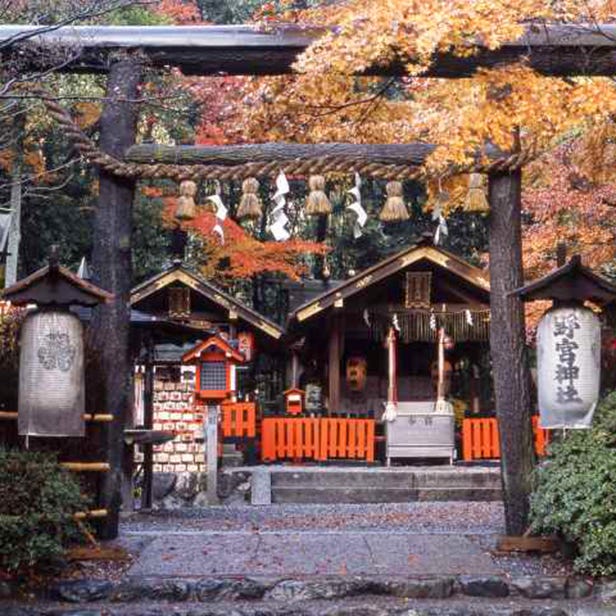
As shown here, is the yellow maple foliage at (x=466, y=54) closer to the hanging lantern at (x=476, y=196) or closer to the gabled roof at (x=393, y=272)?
the hanging lantern at (x=476, y=196)

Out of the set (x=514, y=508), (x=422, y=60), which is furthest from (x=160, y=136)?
(x=514, y=508)

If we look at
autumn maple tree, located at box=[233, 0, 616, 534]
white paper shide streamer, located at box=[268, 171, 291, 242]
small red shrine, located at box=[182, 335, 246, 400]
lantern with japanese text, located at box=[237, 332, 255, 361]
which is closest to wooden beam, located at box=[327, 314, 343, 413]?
lantern with japanese text, located at box=[237, 332, 255, 361]

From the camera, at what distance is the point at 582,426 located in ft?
27.2

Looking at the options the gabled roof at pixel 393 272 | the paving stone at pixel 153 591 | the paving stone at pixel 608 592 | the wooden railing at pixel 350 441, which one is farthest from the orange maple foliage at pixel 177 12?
the paving stone at pixel 608 592

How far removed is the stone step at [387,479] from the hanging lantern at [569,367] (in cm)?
806

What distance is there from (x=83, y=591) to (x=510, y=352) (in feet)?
15.2

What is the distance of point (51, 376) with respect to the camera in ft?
26.6

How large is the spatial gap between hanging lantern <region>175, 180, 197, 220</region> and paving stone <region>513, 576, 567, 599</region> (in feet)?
16.2

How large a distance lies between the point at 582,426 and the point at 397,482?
27.8 feet

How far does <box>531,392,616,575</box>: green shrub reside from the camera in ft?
24.0

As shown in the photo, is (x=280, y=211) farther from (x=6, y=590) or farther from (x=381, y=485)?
(x=381, y=485)

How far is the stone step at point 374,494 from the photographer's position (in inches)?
628

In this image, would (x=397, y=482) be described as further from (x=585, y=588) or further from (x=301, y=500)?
(x=585, y=588)

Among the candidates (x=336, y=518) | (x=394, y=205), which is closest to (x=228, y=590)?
(x=394, y=205)
